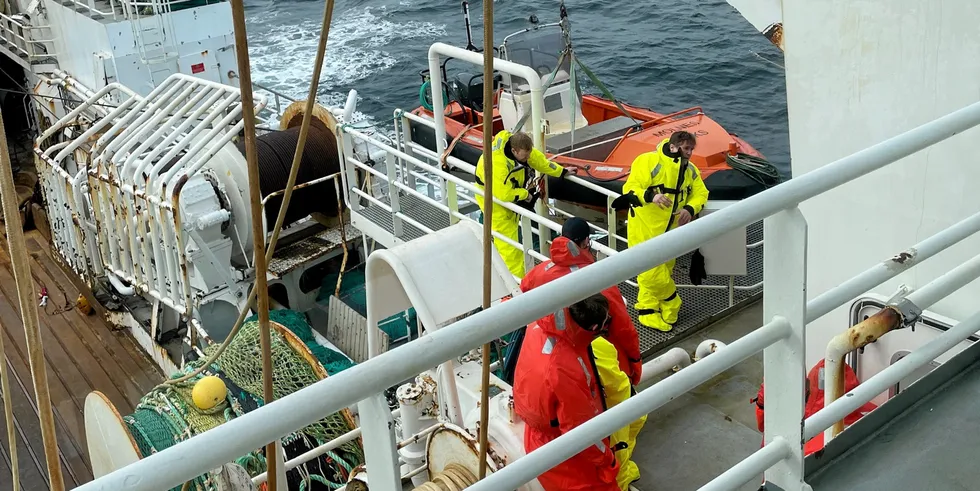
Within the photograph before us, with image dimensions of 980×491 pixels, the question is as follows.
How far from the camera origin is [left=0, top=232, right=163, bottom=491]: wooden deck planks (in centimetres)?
767

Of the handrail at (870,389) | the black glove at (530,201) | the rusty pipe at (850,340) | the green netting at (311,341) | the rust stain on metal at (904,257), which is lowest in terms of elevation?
the green netting at (311,341)

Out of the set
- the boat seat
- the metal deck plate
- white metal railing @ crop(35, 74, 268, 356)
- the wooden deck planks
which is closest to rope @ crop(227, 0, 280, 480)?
white metal railing @ crop(35, 74, 268, 356)

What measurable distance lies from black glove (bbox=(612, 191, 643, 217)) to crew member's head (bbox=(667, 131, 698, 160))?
1.27ft

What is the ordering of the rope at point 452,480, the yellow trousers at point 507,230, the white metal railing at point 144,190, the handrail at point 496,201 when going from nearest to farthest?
the rope at point 452,480 → the handrail at point 496,201 → the yellow trousers at point 507,230 → the white metal railing at point 144,190

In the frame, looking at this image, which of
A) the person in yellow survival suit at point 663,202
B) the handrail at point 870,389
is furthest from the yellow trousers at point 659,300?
the handrail at point 870,389

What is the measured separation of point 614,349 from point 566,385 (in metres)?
0.40

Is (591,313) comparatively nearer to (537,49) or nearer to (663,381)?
(663,381)

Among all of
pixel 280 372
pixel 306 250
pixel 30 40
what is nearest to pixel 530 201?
pixel 280 372

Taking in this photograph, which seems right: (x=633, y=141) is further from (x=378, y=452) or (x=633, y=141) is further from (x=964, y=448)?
(x=378, y=452)

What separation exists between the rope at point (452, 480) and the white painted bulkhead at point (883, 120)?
1.66 meters

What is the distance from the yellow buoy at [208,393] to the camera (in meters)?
5.18

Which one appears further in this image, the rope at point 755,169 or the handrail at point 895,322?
the rope at point 755,169

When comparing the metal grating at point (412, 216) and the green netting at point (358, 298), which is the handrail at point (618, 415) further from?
the green netting at point (358, 298)

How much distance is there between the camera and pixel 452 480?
331cm
